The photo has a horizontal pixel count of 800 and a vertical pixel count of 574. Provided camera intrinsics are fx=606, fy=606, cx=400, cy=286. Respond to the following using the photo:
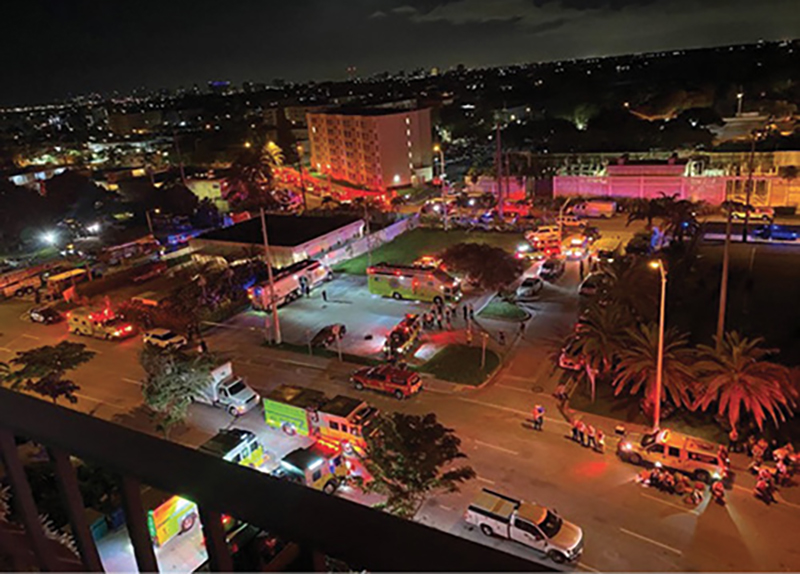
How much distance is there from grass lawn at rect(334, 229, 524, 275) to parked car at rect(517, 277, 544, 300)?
6.66m

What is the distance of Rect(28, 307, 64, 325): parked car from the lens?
91.4ft

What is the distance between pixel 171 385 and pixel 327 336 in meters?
6.83

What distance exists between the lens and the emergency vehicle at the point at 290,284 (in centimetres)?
2702

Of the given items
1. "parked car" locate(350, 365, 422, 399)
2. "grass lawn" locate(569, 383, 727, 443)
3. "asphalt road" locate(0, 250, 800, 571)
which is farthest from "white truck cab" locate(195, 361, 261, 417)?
"grass lawn" locate(569, 383, 727, 443)

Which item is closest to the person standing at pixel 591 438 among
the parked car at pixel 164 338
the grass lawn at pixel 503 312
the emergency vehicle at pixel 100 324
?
the grass lawn at pixel 503 312

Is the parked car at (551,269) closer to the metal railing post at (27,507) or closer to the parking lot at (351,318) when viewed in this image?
the parking lot at (351,318)

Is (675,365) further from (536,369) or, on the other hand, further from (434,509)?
(434,509)

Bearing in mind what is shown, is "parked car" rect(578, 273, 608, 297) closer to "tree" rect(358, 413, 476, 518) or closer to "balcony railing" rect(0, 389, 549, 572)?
"tree" rect(358, 413, 476, 518)

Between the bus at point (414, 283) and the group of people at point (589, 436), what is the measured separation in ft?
34.4

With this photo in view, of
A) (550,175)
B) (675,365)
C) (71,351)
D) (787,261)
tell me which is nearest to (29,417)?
(675,365)

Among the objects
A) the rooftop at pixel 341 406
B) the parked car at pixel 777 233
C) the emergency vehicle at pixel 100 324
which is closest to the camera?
the rooftop at pixel 341 406

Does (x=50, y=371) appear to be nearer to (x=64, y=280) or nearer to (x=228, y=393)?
(x=228, y=393)

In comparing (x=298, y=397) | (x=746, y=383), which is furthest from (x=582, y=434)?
(x=298, y=397)

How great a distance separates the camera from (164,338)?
22.9 metres
